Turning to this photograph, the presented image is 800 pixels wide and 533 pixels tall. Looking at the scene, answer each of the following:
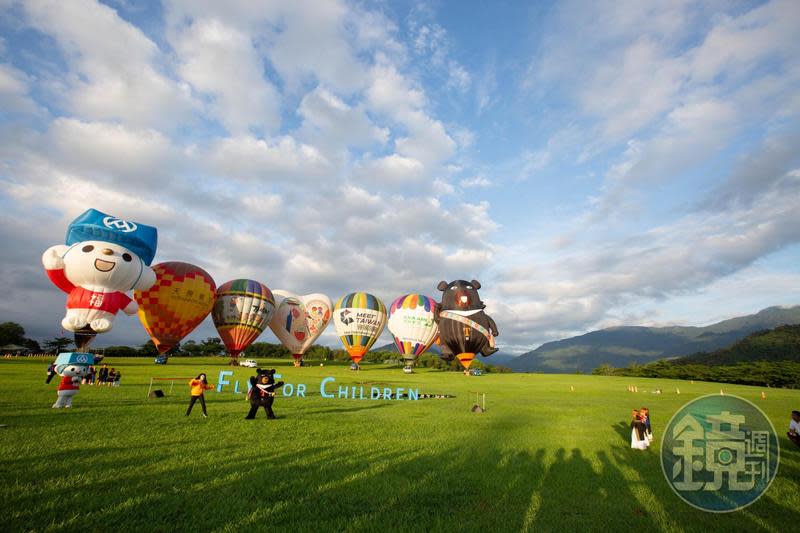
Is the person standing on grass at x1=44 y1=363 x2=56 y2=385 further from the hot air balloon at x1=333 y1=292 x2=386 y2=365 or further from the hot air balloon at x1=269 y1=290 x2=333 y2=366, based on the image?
the hot air balloon at x1=333 y1=292 x2=386 y2=365

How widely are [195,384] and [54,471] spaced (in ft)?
22.2

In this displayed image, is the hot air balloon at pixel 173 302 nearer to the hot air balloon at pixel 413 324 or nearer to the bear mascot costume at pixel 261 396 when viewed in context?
the hot air balloon at pixel 413 324

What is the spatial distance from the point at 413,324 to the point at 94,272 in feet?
115

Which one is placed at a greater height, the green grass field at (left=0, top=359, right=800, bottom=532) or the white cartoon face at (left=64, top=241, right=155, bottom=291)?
the white cartoon face at (left=64, top=241, right=155, bottom=291)

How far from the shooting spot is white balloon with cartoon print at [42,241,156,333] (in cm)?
2959

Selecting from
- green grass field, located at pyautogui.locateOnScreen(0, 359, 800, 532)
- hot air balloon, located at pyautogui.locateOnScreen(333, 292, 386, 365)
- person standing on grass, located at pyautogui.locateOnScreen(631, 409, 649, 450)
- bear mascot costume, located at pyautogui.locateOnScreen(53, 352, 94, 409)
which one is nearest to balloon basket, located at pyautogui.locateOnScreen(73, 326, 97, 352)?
green grass field, located at pyautogui.locateOnScreen(0, 359, 800, 532)

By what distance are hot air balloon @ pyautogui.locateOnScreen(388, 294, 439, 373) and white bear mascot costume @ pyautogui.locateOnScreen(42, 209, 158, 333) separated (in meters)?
30.2

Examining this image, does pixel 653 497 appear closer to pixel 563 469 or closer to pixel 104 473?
pixel 563 469

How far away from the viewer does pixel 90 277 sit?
97.6 feet

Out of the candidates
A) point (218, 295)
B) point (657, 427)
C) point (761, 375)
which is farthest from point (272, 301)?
point (761, 375)

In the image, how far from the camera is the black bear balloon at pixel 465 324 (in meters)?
45.7

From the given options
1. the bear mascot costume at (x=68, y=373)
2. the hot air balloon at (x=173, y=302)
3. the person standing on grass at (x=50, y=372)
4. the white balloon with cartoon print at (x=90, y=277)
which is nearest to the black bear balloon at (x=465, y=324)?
the hot air balloon at (x=173, y=302)

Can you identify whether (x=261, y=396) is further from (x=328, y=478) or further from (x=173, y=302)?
(x=173, y=302)

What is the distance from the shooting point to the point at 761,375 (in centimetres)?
4875
